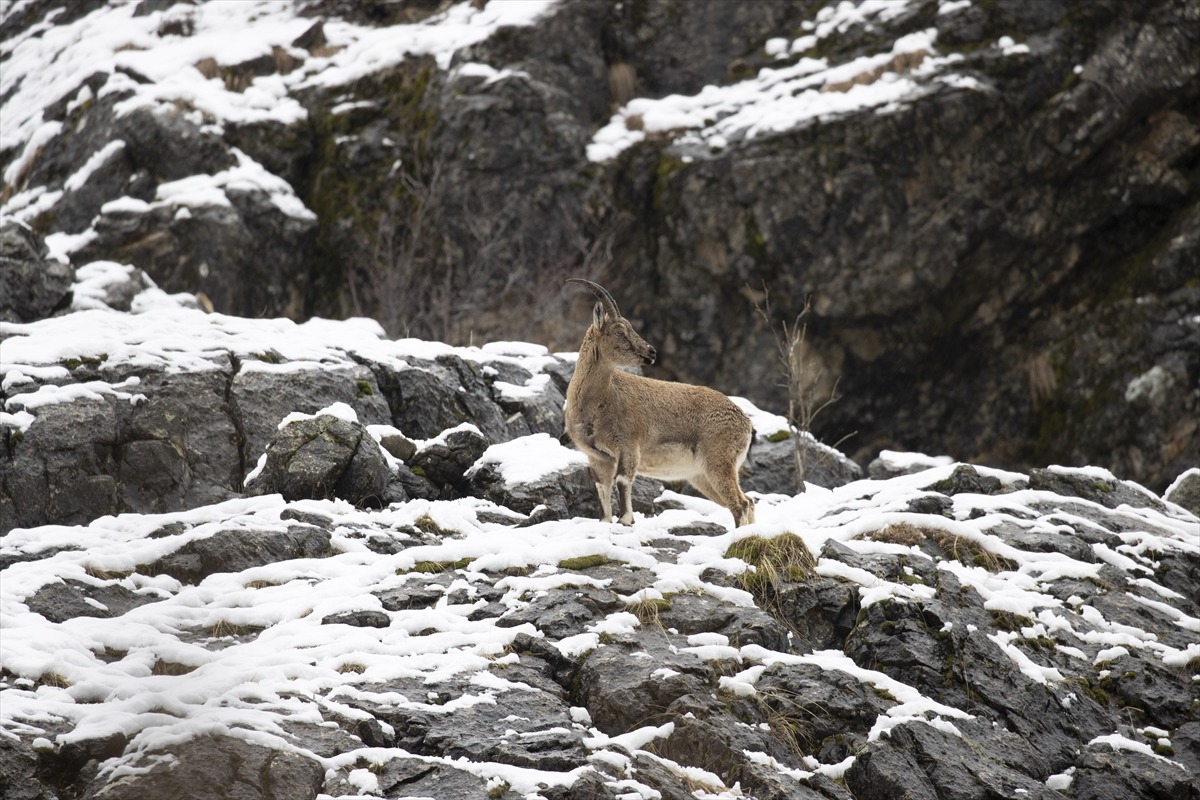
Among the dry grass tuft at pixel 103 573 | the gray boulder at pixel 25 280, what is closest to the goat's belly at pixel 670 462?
the dry grass tuft at pixel 103 573

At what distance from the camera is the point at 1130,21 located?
21125 millimetres

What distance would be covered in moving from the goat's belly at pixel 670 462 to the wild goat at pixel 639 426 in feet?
0.03

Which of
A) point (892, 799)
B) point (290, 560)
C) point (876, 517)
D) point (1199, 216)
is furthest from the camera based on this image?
point (1199, 216)

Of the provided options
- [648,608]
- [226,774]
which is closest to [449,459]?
[648,608]

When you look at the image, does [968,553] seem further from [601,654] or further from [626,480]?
[601,654]

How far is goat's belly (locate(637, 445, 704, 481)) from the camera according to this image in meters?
10.2

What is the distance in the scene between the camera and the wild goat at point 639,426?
9.98 metres

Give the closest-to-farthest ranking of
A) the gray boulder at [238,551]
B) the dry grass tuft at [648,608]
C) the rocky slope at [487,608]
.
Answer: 1. the rocky slope at [487,608]
2. the dry grass tuft at [648,608]
3. the gray boulder at [238,551]

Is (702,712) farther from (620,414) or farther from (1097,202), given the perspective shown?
(1097,202)

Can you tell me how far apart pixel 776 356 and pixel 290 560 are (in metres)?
14.9

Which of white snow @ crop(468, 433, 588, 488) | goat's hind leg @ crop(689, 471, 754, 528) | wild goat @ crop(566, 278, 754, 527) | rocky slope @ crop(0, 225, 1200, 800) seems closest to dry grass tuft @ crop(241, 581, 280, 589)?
rocky slope @ crop(0, 225, 1200, 800)

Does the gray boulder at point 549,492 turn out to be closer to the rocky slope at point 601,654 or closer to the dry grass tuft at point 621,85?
the rocky slope at point 601,654

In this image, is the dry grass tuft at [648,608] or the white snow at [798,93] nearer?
the dry grass tuft at [648,608]

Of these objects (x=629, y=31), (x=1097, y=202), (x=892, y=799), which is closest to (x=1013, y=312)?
(x=1097, y=202)
